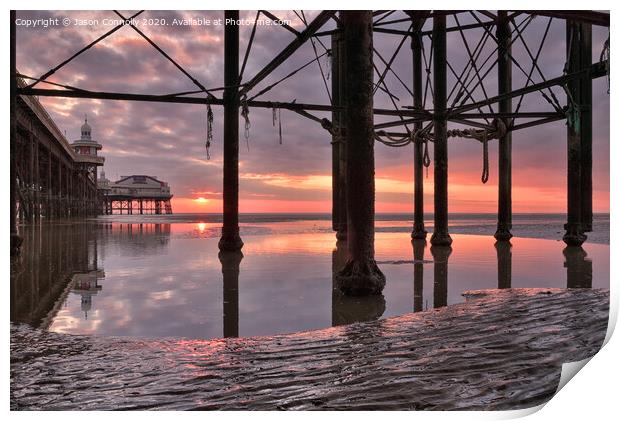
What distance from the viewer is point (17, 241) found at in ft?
34.5

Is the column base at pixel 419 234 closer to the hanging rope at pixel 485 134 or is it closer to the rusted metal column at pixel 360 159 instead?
the hanging rope at pixel 485 134

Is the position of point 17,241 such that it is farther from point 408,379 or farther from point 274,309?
point 408,379

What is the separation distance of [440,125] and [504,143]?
325 cm

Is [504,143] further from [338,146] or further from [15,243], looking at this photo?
[15,243]

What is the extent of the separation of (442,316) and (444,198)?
30.1ft

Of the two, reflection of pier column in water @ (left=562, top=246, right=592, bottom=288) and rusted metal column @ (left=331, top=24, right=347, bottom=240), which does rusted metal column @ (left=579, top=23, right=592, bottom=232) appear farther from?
rusted metal column @ (left=331, top=24, right=347, bottom=240)

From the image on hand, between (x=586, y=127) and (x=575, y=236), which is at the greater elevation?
(x=586, y=127)

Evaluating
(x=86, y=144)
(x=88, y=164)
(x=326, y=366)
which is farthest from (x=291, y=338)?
(x=86, y=144)

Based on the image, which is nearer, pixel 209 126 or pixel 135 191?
pixel 209 126

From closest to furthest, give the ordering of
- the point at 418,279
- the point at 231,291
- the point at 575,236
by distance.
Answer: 1. the point at 231,291
2. the point at 418,279
3. the point at 575,236

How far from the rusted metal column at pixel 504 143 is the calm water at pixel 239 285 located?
3.56 meters

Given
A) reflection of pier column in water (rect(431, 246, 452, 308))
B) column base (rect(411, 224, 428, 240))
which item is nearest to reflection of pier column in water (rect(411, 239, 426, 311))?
reflection of pier column in water (rect(431, 246, 452, 308))

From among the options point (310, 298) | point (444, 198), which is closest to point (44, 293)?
point (310, 298)

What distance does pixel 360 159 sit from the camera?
20.3 feet
